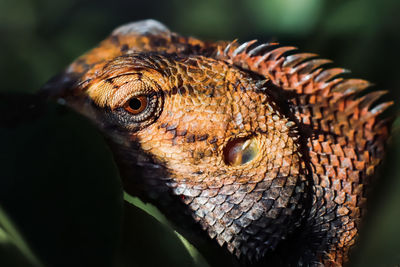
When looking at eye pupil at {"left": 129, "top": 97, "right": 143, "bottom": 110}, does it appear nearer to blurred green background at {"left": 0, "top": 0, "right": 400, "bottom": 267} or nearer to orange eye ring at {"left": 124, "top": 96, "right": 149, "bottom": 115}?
orange eye ring at {"left": 124, "top": 96, "right": 149, "bottom": 115}

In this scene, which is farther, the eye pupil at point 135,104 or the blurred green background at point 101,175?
the eye pupil at point 135,104

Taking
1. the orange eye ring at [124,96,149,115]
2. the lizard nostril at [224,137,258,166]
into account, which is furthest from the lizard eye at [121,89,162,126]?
the lizard nostril at [224,137,258,166]

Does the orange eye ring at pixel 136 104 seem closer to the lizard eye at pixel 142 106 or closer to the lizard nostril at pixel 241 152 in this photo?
the lizard eye at pixel 142 106

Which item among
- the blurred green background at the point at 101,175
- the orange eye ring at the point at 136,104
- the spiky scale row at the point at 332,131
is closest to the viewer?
the blurred green background at the point at 101,175

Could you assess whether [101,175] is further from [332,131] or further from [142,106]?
[332,131]

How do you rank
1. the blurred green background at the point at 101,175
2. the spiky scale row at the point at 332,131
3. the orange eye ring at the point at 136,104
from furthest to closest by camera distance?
the spiky scale row at the point at 332,131
the orange eye ring at the point at 136,104
the blurred green background at the point at 101,175

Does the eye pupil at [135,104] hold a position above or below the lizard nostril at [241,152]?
above

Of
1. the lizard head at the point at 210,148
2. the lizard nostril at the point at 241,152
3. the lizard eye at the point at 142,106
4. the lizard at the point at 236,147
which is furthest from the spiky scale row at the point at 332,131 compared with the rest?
the lizard eye at the point at 142,106

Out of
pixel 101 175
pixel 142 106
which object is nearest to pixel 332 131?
pixel 142 106
